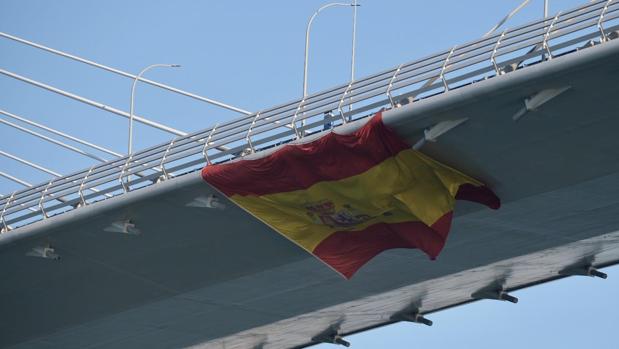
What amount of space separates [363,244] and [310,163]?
4.79m

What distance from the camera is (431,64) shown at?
37594 mm

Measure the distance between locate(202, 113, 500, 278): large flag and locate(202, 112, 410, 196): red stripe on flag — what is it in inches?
1.0

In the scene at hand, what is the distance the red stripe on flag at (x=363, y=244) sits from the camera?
41.9 metres

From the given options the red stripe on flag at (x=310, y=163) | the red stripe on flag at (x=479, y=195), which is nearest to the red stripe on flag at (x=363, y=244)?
the red stripe on flag at (x=479, y=195)

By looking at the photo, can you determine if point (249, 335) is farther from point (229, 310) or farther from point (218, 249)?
point (218, 249)

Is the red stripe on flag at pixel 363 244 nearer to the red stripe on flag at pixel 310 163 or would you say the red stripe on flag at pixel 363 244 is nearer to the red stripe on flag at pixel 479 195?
the red stripe on flag at pixel 479 195

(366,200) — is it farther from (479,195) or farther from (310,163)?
(479,195)

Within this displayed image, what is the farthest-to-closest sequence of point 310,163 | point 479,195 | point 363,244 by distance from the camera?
1. point 363,244
2. point 479,195
3. point 310,163

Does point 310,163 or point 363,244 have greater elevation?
point 363,244

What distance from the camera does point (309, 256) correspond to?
1818 inches

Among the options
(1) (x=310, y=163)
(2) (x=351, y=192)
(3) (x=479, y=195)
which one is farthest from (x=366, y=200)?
(3) (x=479, y=195)

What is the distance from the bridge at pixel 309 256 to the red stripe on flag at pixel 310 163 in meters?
0.39

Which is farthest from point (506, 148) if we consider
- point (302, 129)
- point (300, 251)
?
point (300, 251)

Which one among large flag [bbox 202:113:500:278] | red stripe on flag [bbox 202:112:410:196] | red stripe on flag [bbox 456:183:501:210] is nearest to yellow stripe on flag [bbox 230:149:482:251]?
large flag [bbox 202:113:500:278]
